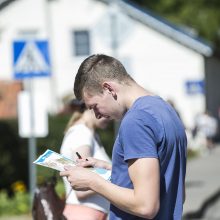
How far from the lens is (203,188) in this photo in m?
17.8

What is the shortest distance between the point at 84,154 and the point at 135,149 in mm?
1895

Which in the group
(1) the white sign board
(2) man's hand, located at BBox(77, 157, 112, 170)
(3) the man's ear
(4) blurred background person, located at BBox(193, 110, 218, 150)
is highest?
(3) the man's ear

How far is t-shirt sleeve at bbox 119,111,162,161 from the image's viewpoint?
12.3ft

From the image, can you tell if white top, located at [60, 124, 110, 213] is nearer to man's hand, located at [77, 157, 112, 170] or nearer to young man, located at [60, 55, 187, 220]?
man's hand, located at [77, 157, 112, 170]

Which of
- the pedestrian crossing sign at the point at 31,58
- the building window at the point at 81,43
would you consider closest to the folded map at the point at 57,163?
the pedestrian crossing sign at the point at 31,58

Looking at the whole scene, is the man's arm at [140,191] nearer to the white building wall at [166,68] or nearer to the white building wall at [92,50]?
the white building wall at [92,50]

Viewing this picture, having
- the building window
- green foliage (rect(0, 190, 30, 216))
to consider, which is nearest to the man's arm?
green foliage (rect(0, 190, 30, 216))

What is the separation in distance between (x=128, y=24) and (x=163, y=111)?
33.5 ft

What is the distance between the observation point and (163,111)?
3943mm

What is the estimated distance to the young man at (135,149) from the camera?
3.75 meters

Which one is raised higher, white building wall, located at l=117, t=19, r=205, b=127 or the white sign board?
the white sign board

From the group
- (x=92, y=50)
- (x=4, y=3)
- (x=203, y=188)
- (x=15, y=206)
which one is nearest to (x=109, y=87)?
(x=15, y=206)

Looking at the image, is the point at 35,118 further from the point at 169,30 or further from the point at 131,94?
the point at 169,30

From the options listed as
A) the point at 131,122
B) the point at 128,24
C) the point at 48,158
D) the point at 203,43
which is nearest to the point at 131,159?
the point at 131,122
